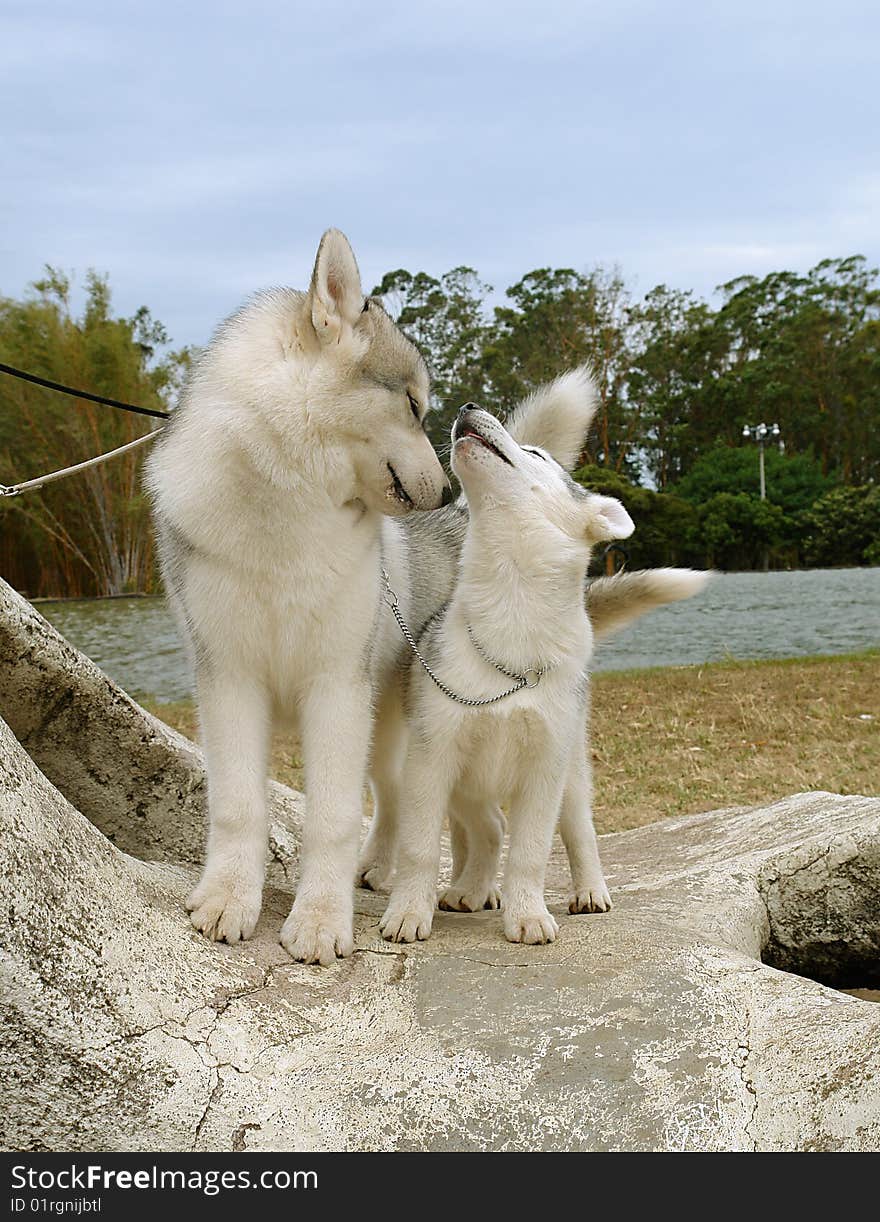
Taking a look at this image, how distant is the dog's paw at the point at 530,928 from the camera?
2.88 m

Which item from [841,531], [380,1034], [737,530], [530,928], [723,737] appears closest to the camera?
[380,1034]

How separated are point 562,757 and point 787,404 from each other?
27114 mm

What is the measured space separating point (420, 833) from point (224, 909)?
54cm

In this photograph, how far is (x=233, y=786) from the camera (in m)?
2.79

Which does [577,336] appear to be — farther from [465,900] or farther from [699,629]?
[465,900]

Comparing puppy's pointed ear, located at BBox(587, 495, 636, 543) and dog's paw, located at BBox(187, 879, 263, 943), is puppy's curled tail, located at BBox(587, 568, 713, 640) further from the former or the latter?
dog's paw, located at BBox(187, 879, 263, 943)

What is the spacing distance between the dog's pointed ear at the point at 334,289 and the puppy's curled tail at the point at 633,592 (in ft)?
4.64

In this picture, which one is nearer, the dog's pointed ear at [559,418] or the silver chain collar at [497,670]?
the silver chain collar at [497,670]

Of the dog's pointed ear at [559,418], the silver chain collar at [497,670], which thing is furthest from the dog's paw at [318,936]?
the dog's pointed ear at [559,418]

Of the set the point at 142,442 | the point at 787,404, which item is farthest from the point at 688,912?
the point at 787,404

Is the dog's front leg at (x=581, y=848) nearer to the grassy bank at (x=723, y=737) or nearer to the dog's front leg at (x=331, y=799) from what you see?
the dog's front leg at (x=331, y=799)

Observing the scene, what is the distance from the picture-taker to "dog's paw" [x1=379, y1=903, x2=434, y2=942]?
9.47 ft

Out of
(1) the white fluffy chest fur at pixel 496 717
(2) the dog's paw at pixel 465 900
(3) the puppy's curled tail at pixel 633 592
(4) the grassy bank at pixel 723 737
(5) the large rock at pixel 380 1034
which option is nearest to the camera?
(5) the large rock at pixel 380 1034

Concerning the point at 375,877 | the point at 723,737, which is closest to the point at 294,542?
the point at 375,877
